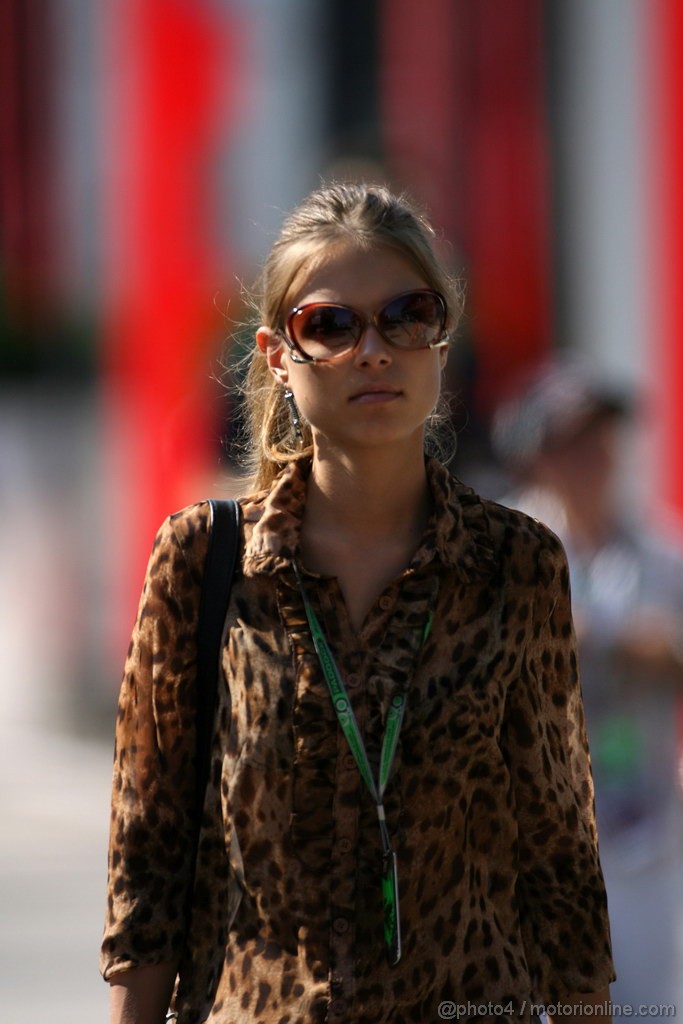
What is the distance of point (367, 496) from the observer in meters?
2.40

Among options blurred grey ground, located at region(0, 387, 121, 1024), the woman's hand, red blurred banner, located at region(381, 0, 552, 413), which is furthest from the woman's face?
red blurred banner, located at region(381, 0, 552, 413)

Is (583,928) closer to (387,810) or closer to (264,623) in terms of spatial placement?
(387,810)

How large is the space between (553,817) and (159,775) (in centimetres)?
56

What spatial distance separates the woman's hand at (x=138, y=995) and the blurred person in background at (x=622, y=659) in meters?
1.81

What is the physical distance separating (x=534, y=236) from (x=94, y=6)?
351cm

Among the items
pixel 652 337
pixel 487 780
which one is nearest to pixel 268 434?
pixel 487 780

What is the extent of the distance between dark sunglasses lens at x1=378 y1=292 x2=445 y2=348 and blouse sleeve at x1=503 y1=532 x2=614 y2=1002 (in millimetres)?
348

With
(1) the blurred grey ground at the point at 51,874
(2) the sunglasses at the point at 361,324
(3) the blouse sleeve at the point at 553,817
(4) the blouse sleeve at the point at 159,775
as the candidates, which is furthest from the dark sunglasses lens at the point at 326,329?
(1) the blurred grey ground at the point at 51,874

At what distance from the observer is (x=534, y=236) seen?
33.4 feet

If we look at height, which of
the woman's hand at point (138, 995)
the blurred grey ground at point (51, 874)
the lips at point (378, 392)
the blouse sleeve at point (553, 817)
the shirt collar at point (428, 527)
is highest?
the lips at point (378, 392)

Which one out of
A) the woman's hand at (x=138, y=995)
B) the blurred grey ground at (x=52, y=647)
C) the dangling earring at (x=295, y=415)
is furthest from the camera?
the blurred grey ground at (x=52, y=647)

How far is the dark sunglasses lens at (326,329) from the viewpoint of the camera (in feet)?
7.59

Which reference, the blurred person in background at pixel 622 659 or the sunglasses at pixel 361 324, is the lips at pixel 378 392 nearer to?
the sunglasses at pixel 361 324

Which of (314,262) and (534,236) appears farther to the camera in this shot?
(534,236)
